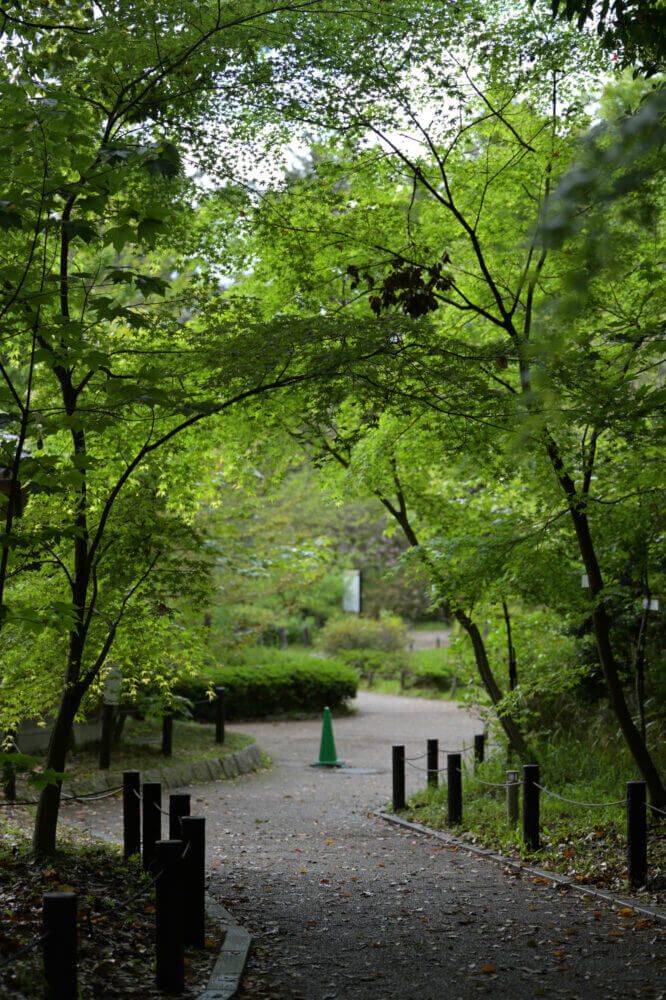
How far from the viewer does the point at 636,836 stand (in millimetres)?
6832

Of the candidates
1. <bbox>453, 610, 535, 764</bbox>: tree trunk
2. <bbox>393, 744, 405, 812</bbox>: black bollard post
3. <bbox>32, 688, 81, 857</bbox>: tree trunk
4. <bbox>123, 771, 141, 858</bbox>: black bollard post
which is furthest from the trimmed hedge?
<bbox>32, 688, 81, 857</bbox>: tree trunk

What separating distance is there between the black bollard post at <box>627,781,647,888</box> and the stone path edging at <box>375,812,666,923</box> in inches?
8.7

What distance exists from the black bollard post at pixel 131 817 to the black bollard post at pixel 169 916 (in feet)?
9.30

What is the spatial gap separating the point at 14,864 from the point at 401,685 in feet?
75.1

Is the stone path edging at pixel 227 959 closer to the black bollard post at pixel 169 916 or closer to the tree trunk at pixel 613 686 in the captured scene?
the black bollard post at pixel 169 916

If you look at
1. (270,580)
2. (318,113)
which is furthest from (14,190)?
(270,580)

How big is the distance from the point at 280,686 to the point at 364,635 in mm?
9233

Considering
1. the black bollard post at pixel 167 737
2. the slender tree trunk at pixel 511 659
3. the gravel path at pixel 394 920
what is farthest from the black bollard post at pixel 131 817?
the black bollard post at pixel 167 737

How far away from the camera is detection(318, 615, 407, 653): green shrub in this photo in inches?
1224

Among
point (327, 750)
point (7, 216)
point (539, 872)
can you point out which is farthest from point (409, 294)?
point (327, 750)

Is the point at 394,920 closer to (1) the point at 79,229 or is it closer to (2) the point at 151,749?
(1) the point at 79,229

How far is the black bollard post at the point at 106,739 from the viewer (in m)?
12.9

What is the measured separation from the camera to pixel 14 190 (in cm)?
461

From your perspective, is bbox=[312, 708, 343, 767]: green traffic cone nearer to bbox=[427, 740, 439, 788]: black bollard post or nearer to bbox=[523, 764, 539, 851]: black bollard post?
bbox=[427, 740, 439, 788]: black bollard post
